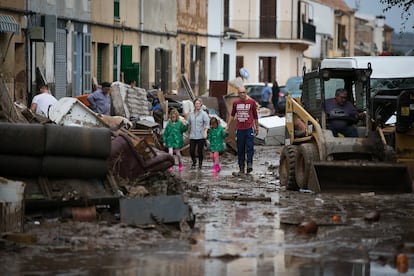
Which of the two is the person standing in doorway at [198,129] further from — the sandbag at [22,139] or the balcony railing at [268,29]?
the balcony railing at [268,29]

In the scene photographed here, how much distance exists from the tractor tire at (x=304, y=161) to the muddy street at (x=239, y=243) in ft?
5.51

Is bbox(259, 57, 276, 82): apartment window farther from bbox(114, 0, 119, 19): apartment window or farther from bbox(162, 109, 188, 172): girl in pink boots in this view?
bbox(162, 109, 188, 172): girl in pink boots

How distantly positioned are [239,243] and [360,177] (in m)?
6.33

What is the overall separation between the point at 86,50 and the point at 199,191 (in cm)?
1756

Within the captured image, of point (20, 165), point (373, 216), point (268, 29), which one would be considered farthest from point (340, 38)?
point (20, 165)

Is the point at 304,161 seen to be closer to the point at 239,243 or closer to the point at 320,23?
the point at 239,243

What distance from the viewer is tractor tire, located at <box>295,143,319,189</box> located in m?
20.2

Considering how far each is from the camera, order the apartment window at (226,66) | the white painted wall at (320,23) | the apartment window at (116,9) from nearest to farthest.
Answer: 1. the apartment window at (116,9)
2. the apartment window at (226,66)
3. the white painted wall at (320,23)

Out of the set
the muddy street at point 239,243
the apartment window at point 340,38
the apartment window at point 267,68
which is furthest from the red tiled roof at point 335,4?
the muddy street at point 239,243

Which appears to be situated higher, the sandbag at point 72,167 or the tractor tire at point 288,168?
the sandbag at point 72,167

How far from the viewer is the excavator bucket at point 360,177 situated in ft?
A: 64.4

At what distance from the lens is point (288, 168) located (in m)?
21.1

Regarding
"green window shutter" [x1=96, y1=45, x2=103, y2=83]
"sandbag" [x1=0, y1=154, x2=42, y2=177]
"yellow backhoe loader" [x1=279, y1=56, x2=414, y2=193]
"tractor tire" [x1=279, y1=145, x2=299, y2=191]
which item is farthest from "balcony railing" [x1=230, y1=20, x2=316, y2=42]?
"sandbag" [x1=0, y1=154, x2=42, y2=177]

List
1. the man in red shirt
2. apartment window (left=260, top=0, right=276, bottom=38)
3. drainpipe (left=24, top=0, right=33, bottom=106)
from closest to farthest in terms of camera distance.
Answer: the man in red shirt, drainpipe (left=24, top=0, right=33, bottom=106), apartment window (left=260, top=0, right=276, bottom=38)
